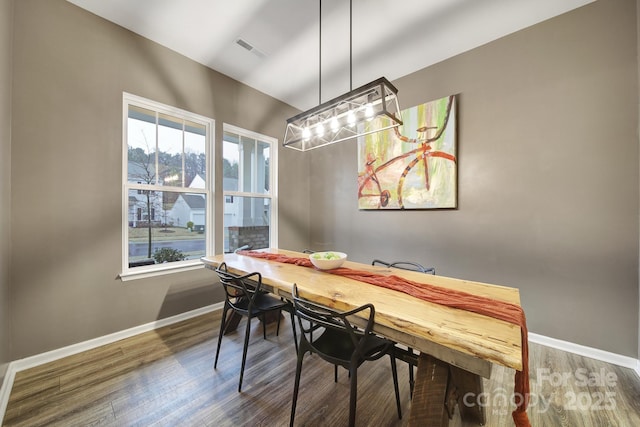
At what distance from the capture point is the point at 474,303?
1241mm

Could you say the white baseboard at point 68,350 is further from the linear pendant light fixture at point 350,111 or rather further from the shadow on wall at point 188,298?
the linear pendant light fixture at point 350,111

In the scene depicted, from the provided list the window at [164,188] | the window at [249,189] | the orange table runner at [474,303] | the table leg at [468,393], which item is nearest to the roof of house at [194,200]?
the window at [164,188]

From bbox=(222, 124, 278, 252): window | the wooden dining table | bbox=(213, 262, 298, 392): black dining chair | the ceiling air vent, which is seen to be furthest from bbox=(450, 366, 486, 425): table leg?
the ceiling air vent

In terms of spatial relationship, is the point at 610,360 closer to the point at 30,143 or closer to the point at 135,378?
the point at 135,378

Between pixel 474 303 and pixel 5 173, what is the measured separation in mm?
3289

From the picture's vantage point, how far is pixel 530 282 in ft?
7.64

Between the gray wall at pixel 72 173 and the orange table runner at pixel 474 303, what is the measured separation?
7.37ft

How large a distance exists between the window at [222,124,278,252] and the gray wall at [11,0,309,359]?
906 millimetres

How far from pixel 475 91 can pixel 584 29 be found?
85cm

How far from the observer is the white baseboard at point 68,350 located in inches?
65.4

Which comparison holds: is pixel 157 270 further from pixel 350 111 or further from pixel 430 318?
pixel 430 318

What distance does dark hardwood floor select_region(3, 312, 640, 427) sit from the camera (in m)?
1.48

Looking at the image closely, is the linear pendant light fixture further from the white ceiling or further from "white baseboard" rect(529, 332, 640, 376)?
"white baseboard" rect(529, 332, 640, 376)

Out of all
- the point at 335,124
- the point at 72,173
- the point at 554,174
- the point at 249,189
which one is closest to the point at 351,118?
the point at 335,124
